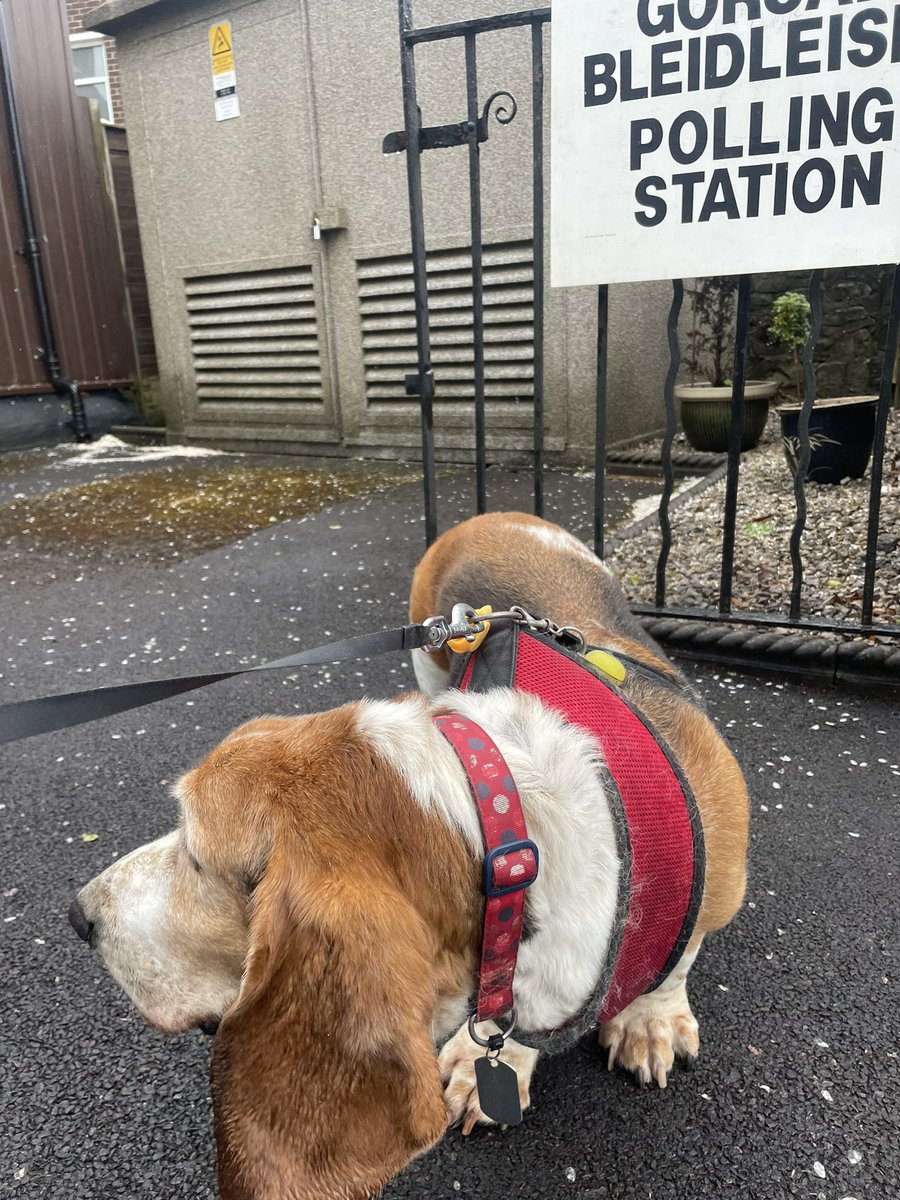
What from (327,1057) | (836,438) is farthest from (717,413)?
(327,1057)

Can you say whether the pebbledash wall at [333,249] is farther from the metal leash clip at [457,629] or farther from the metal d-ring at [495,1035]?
the metal d-ring at [495,1035]

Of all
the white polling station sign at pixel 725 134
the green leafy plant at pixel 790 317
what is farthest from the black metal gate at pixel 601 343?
the green leafy plant at pixel 790 317

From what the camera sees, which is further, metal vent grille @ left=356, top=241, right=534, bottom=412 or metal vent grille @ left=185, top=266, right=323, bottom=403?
metal vent grille @ left=185, top=266, right=323, bottom=403

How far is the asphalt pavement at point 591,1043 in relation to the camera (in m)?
1.45

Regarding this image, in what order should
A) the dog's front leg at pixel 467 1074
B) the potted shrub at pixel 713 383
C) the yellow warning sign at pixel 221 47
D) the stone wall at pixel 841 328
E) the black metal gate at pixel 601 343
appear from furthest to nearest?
1. the yellow warning sign at pixel 221 47
2. the stone wall at pixel 841 328
3. the potted shrub at pixel 713 383
4. the black metal gate at pixel 601 343
5. the dog's front leg at pixel 467 1074

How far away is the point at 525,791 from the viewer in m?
1.27

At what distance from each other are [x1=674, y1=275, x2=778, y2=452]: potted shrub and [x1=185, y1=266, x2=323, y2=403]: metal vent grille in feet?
11.9

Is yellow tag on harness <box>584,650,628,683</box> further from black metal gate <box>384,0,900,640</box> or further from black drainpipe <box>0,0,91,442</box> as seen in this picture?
black drainpipe <box>0,0,91,442</box>

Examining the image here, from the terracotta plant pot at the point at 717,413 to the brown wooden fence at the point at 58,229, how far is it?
7.19 metres

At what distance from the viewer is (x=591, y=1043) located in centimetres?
173

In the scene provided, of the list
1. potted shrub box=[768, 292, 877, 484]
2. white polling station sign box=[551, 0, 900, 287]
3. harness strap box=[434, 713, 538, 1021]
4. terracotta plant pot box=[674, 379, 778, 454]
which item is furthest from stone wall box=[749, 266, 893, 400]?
harness strap box=[434, 713, 538, 1021]

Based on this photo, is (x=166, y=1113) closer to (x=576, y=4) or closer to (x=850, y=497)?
(x=576, y=4)

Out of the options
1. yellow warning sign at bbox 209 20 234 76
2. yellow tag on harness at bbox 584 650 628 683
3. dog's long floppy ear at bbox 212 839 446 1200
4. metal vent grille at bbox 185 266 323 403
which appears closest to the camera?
dog's long floppy ear at bbox 212 839 446 1200

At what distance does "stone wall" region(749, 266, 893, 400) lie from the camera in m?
7.07
